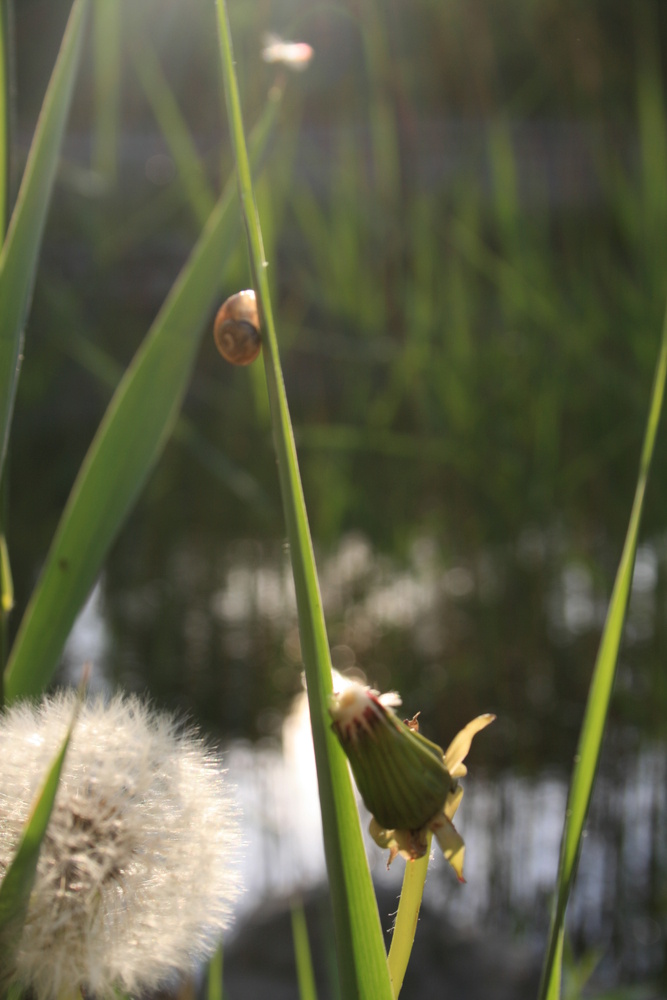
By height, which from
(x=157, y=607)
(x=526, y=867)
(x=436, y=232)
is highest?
(x=436, y=232)

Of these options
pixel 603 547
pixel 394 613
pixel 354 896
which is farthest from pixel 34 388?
pixel 354 896

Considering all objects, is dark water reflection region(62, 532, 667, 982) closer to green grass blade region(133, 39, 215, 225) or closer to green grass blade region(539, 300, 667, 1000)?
green grass blade region(133, 39, 215, 225)

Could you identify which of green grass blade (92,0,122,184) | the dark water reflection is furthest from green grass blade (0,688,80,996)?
the dark water reflection

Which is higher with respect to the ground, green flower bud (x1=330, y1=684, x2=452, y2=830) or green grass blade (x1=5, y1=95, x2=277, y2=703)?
green grass blade (x1=5, y1=95, x2=277, y2=703)

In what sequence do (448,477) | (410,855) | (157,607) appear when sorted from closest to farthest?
(410,855), (448,477), (157,607)

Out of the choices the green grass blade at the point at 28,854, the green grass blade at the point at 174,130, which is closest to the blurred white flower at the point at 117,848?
the green grass blade at the point at 28,854

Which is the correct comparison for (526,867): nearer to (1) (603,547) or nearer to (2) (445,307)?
(1) (603,547)

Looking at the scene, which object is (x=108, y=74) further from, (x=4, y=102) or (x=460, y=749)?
(x=460, y=749)
